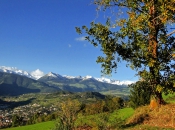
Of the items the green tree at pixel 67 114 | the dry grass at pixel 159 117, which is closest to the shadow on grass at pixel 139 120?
the dry grass at pixel 159 117

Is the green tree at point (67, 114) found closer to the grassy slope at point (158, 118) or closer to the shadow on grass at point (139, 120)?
the grassy slope at point (158, 118)

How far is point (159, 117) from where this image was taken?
25234mm

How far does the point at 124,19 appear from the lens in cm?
2288

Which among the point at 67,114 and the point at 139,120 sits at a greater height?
the point at 67,114

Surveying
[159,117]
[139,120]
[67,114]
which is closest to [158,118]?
[159,117]

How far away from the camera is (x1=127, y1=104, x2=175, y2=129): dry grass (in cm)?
2375

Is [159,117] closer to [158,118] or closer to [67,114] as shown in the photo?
[158,118]

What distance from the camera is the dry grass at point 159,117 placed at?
2375 cm

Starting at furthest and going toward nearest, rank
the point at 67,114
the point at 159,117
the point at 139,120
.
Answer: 1. the point at 139,120
2. the point at 159,117
3. the point at 67,114

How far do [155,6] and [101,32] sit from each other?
5518 millimetres

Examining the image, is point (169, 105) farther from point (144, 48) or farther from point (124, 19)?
point (124, 19)

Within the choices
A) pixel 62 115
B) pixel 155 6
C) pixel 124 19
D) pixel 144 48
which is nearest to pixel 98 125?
pixel 62 115

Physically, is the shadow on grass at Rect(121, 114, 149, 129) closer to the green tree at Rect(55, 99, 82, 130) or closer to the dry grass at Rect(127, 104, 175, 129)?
the dry grass at Rect(127, 104, 175, 129)

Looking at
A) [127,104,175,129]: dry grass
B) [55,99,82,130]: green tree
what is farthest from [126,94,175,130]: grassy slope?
Answer: [55,99,82,130]: green tree
